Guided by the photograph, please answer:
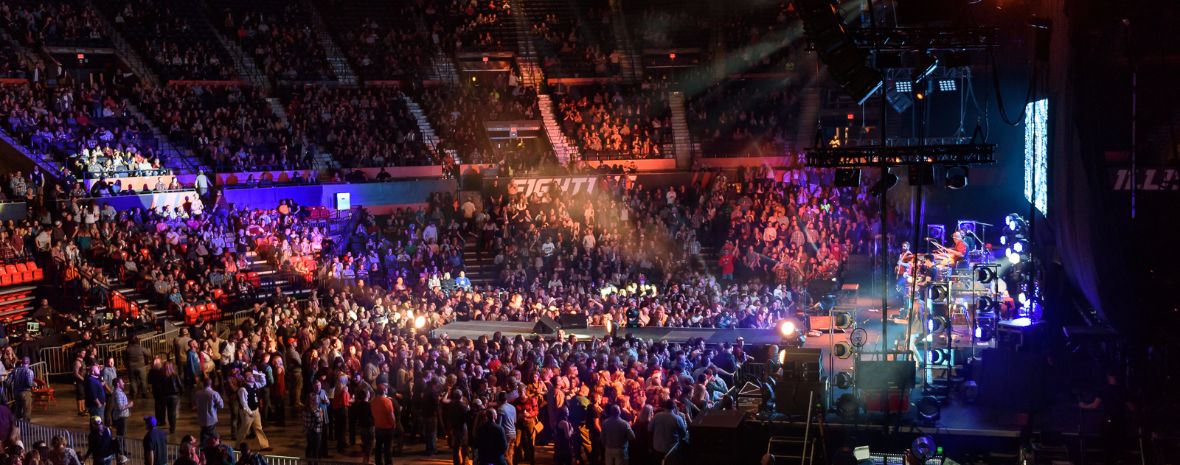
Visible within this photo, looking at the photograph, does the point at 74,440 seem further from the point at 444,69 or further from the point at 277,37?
the point at 444,69

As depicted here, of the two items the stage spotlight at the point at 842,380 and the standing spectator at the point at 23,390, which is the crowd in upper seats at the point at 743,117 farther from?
the standing spectator at the point at 23,390

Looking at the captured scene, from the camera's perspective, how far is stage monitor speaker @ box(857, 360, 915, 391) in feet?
→ 43.9

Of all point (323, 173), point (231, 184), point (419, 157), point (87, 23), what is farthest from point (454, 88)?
point (87, 23)

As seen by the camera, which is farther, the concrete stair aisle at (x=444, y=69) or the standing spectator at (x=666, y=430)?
the concrete stair aisle at (x=444, y=69)

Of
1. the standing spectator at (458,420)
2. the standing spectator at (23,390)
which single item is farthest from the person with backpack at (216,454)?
the standing spectator at (23,390)

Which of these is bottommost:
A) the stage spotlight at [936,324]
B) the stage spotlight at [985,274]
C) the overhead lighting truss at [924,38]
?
the stage spotlight at [936,324]

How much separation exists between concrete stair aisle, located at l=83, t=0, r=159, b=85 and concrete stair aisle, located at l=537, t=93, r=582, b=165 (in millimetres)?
10576

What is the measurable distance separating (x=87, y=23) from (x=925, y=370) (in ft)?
81.6

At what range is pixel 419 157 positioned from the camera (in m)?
30.2

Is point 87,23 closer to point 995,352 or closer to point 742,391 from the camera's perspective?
point 742,391

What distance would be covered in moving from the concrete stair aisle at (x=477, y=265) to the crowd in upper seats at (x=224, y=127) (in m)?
5.35

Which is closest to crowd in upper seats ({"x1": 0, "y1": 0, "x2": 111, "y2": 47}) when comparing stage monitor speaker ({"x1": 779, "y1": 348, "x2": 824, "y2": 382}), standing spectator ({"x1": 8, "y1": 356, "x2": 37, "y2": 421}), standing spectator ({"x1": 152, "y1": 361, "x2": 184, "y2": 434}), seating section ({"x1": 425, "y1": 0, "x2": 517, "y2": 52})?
seating section ({"x1": 425, "y1": 0, "x2": 517, "y2": 52})

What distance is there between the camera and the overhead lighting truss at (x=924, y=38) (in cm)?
1345

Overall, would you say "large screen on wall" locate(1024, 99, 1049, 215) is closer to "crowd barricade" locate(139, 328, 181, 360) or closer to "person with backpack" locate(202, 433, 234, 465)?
"person with backpack" locate(202, 433, 234, 465)
